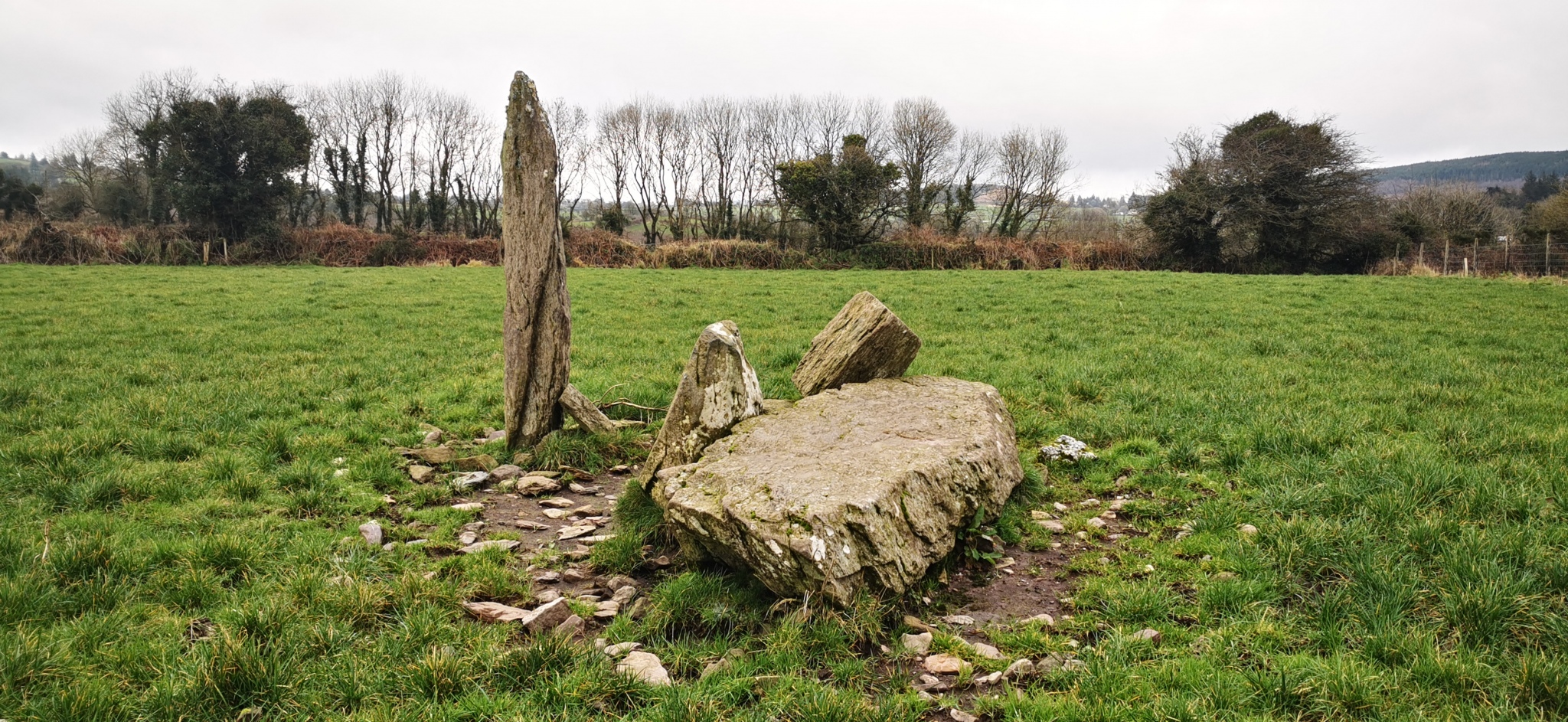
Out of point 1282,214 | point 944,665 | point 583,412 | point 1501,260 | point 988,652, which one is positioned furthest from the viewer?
point 1282,214

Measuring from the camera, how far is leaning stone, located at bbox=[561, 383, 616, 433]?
7434mm

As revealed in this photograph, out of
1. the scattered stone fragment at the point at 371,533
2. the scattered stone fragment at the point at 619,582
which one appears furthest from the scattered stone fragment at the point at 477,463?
the scattered stone fragment at the point at 619,582

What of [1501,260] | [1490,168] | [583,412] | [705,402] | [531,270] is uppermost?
[1490,168]

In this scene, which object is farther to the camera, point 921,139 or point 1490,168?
point 1490,168

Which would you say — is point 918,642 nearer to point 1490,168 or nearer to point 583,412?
point 583,412

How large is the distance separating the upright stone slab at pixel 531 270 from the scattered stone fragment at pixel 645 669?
13.4ft

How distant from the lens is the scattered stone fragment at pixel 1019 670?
3674 mm

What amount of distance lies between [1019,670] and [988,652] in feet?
0.74

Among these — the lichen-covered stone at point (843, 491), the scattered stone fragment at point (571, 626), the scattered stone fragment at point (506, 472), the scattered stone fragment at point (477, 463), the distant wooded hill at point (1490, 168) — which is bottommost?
the scattered stone fragment at point (571, 626)

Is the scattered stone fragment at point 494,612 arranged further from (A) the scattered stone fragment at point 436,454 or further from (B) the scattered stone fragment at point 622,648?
(A) the scattered stone fragment at point 436,454

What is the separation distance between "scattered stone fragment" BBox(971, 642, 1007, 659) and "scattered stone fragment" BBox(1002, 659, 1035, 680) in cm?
10

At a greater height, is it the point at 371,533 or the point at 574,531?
the point at 371,533

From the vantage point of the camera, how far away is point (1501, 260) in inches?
1167

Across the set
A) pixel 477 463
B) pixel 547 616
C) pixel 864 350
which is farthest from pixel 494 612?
pixel 864 350
